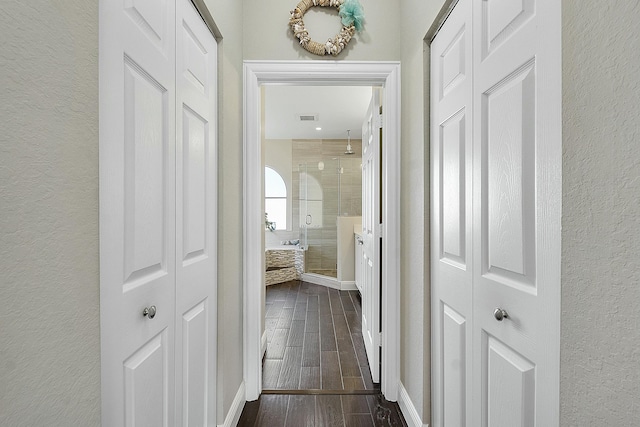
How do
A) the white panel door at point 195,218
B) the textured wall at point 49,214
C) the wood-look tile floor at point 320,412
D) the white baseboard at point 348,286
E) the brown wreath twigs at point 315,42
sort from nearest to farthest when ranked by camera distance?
the textured wall at point 49,214 → the white panel door at point 195,218 → the wood-look tile floor at point 320,412 → the brown wreath twigs at point 315,42 → the white baseboard at point 348,286

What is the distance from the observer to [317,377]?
2459mm

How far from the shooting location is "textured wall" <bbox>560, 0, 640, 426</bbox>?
1.99ft

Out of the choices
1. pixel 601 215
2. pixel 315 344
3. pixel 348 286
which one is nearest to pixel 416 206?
pixel 601 215

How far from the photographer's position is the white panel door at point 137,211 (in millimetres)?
822

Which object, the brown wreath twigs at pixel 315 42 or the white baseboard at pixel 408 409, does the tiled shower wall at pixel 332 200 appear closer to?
the white baseboard at pixel 408 409

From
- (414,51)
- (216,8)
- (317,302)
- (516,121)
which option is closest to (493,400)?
(516,121)

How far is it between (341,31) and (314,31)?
0.16 m

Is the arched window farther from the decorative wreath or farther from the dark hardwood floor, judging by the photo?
the decorative wreath

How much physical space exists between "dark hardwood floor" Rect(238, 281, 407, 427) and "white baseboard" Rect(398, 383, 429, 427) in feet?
0.15

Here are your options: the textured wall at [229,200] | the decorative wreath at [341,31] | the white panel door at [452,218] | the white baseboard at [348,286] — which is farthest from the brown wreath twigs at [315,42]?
the white baseboard at [348,286]

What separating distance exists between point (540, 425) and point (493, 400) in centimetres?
23

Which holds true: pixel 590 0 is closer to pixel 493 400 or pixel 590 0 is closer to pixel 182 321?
pixel 493 400

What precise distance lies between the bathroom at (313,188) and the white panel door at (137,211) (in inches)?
139

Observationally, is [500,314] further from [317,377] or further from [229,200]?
[317,377]
